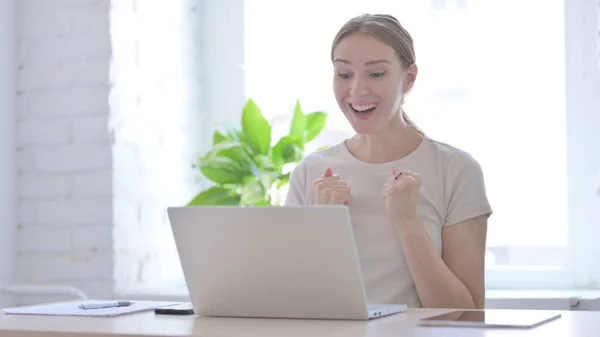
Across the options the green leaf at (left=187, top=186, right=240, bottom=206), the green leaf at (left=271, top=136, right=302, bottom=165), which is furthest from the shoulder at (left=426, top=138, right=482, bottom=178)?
the green leaf at (left=187, top=186, right=240, bottom=206)

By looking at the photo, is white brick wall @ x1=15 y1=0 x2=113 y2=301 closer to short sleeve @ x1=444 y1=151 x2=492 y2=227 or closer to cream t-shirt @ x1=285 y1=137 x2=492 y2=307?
cream t-shirt @ x1=285 y1=137 x2=492 y2=307

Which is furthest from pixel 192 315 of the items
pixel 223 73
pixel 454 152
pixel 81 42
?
pixel 223 73

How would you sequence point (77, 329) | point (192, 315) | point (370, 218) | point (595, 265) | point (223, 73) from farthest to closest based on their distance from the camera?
point (223, 73)
point (595, 265)
point (370, 218)
point (192, 315)
point (77, 329)

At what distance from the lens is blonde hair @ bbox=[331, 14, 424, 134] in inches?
81.0

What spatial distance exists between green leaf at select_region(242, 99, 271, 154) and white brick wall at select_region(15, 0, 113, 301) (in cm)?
43

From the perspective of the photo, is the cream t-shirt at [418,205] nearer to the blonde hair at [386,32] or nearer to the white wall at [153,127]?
the blonde hair at [386,32]

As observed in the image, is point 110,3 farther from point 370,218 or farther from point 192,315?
point 192,315

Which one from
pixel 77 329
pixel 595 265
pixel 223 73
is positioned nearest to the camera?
pixel 77 329

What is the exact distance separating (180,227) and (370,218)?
66 cm

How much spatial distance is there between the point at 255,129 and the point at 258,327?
62.0 inches

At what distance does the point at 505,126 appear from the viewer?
294 centimetres

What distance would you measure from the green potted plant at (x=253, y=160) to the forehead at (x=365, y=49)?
2.73 feet

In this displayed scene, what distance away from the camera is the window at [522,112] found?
2811mm

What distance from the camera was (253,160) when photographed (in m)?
2.89
